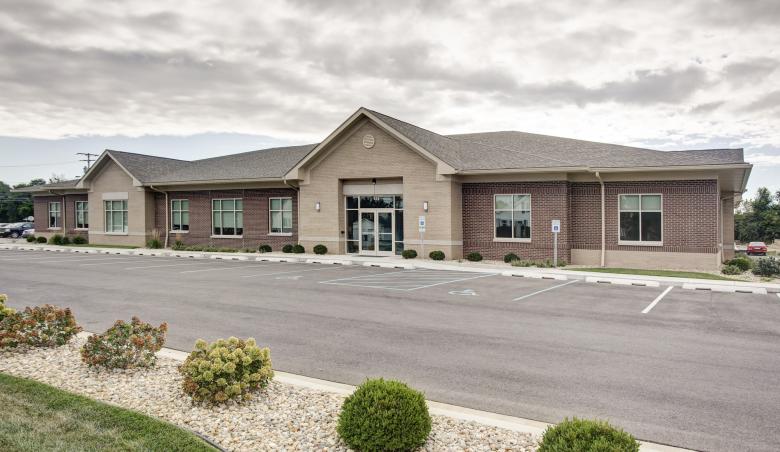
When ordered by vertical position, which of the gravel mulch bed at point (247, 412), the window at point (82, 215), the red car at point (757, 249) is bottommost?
the red car at point (757, 249)

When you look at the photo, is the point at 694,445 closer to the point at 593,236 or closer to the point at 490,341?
the point at 490,341

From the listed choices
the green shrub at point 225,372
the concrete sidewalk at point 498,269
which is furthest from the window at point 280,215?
the green shrub at point 225,372

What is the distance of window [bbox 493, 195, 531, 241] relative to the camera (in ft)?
78.8

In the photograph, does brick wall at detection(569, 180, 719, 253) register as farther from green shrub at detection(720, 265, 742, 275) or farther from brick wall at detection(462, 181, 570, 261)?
green shrub at detection(720, 265, 742, 275)

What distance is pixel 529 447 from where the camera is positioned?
5.01m

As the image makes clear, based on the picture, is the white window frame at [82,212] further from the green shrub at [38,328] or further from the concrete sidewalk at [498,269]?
the green shrub at [38,328]

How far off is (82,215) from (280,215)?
1838 centimetres

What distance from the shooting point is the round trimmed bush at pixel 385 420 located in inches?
189

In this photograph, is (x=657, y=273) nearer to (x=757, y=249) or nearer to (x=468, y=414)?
(x=468, y=414)

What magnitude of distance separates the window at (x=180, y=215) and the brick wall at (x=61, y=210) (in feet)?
30.6

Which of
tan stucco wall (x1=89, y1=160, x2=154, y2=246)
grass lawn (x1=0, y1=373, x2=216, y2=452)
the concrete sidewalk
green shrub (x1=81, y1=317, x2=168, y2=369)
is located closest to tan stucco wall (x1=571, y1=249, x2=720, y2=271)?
the concrete sidewalk

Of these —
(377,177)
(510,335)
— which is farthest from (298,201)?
(510,335)

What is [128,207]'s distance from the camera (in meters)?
35.3

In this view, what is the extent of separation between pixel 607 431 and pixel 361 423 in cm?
207
